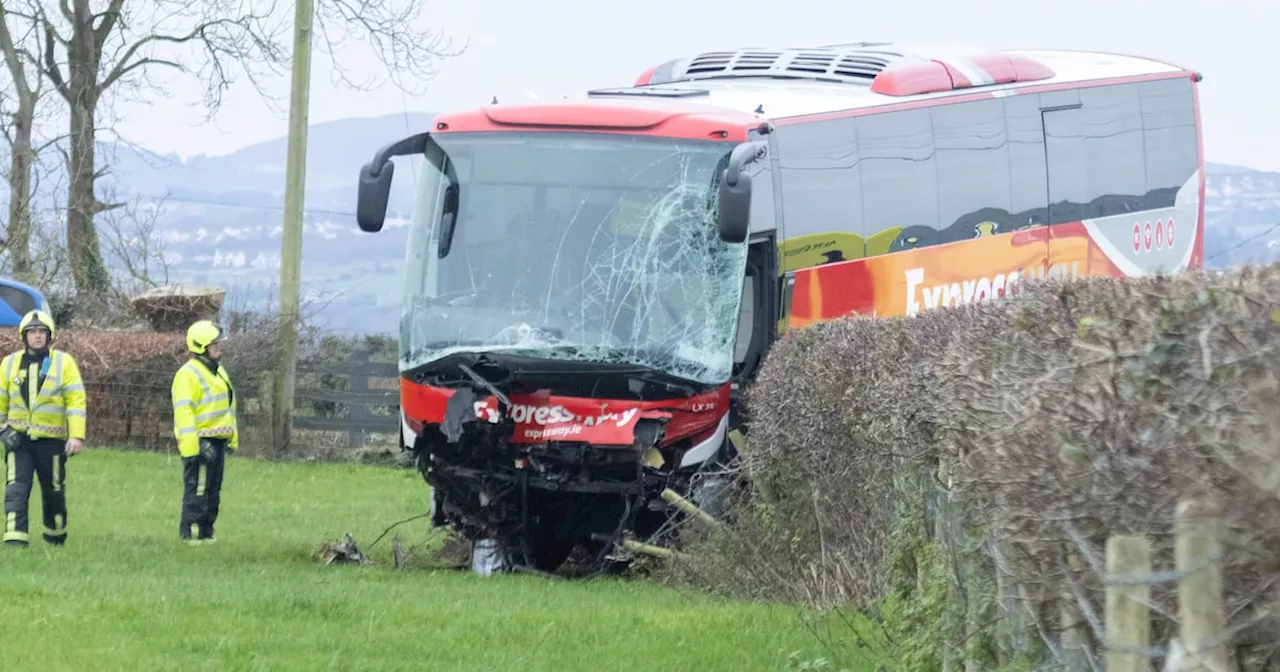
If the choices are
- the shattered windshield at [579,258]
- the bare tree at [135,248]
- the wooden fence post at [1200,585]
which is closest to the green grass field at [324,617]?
the shattered windshield at [579,258]

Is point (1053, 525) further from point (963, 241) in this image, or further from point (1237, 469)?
point (963, 241)

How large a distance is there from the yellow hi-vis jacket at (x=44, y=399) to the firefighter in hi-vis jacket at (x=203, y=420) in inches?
34.5

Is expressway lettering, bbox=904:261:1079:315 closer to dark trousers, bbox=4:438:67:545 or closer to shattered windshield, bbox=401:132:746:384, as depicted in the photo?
shattered windshield, bbox=401:132:746:384

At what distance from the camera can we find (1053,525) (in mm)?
5273

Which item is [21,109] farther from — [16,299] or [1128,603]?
[1128,603]

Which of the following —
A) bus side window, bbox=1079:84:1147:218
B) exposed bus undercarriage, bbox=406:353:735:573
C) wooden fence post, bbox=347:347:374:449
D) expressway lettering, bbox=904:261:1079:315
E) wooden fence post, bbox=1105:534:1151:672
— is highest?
bus side window, bbox=1079:84:1147:218

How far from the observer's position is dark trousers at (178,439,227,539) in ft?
52.0

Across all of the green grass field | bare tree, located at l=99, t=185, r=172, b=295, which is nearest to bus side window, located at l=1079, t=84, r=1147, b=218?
the green grass field

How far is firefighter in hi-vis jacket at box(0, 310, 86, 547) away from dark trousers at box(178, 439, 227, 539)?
989 mm

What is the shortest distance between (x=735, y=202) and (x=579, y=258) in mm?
1348

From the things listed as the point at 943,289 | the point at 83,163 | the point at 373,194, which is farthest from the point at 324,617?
the point at 83,163

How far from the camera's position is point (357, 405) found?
28547mm

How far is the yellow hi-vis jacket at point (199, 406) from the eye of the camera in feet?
51.5

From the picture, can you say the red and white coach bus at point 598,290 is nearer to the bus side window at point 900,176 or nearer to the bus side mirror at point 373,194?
the bus side mirror at point 373,194
